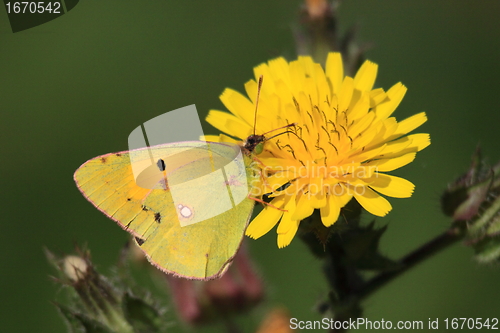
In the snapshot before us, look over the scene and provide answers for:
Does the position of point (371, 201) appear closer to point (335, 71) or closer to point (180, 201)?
point (335, 71)

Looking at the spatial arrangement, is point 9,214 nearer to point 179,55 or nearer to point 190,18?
point 179,55

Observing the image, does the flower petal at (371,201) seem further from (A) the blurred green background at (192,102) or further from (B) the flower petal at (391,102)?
(A) the blurred green background at (192,102)

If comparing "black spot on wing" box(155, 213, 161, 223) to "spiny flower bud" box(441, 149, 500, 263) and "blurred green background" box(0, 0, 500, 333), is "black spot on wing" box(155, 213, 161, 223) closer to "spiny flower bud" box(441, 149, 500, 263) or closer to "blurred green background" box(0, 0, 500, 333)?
"spiny flower bud" box(441, 149, 500, 263)

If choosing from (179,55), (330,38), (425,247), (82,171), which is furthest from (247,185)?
(179,55)

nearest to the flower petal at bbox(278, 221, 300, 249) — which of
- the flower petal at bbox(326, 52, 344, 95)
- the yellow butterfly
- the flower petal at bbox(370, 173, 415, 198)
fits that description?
the yellow butterfly

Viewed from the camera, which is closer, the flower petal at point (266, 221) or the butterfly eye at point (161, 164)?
the flower petal at point (266, 221)

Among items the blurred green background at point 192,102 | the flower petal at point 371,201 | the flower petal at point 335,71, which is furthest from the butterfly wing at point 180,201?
the blurred green background at point 192,102
